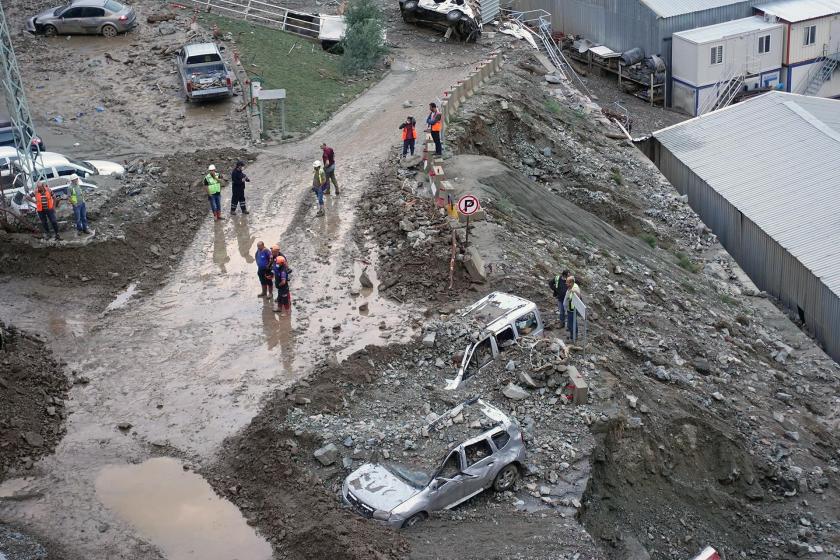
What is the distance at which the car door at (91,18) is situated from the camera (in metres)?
44.3

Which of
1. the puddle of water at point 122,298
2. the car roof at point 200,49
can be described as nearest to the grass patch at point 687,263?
the puddle of water at point 122,298

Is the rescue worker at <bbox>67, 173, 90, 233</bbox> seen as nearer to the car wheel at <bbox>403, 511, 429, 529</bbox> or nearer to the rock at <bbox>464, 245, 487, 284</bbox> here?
the rock at <bbox>464, 245, 487, 284</bbox>

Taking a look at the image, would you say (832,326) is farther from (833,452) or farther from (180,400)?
(180,400)

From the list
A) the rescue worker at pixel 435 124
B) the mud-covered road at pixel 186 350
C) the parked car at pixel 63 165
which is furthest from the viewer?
the parked car at pixel 63 165

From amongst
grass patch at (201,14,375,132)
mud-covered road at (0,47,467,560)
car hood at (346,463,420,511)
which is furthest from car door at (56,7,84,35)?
car hood at (346,463,420,511)

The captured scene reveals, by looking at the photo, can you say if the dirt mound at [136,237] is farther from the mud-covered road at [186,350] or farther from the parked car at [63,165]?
the parked car at [63,165]

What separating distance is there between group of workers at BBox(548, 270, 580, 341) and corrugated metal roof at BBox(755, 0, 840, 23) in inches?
1406

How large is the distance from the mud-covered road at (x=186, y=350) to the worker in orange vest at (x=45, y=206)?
5.20 ft

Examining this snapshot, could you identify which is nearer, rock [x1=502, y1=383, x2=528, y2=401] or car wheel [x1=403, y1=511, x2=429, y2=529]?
car wheel [x1=403, y1=511, x2=429, y2=529]

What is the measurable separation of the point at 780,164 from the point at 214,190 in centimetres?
2126

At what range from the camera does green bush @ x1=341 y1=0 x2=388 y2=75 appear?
138ft

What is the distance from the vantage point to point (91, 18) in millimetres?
44344

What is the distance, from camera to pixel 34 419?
20.1 meters

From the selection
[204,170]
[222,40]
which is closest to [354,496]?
[204,170]
